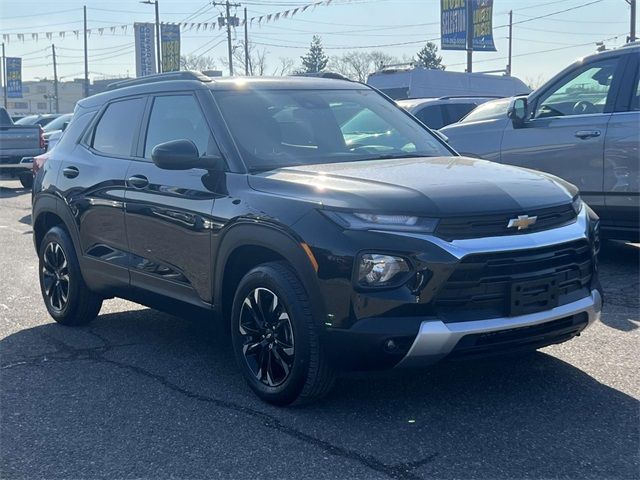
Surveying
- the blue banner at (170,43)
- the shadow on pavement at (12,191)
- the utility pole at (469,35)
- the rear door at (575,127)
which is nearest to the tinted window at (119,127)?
the rear door at (575,127)

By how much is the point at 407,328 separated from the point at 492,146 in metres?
5.14

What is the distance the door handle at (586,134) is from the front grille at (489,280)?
150 inches

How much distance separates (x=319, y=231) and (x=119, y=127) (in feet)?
8.28

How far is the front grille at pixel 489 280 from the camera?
379 centimetres

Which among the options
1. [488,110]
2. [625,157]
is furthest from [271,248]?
[488,110]

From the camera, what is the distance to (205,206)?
471 centimetres

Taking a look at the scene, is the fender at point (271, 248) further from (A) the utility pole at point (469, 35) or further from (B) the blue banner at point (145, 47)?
(B) the blue banner at point (145, 47)

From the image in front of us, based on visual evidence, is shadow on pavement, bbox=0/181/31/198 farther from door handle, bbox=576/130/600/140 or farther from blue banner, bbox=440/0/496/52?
blue banner, bbox=440/0/496/52

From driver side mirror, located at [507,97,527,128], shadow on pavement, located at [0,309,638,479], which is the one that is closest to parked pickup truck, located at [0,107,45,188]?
driver side mirror, located at [507,97,527,128]

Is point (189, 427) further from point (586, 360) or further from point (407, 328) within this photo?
point (586, 360)

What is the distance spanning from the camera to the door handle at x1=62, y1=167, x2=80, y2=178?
6098 mm

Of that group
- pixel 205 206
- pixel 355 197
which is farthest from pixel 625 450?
pixel 205 206

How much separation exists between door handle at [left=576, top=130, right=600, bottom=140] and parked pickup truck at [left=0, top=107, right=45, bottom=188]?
14.8 meters

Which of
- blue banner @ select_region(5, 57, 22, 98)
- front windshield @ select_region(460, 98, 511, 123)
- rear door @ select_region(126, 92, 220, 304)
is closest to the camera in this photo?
rear door @ select_region(126, 92, 220, 304)
